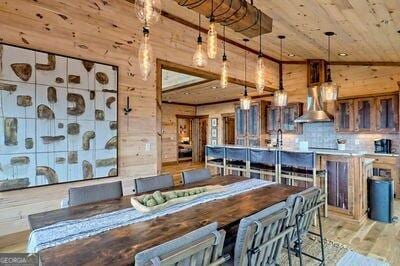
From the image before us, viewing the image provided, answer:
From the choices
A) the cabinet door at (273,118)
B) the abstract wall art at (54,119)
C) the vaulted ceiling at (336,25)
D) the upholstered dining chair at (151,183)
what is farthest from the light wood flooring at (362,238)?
the cabinet door at (273,118)

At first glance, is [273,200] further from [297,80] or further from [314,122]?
[297,80]

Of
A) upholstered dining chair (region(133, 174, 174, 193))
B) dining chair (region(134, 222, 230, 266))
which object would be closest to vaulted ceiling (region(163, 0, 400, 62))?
upholstered dining chair (region(133, 174, 174, 193))

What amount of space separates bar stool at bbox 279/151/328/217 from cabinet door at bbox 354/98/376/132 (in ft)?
7.20

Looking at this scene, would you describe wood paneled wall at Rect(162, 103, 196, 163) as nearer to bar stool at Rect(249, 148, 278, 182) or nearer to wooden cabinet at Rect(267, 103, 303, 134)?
wooden cabinet at Rect(267, 103, 303, 134)

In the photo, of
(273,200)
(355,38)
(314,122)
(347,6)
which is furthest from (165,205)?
(314,122)

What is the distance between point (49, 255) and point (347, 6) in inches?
145

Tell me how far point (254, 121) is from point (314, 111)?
6.09 ft

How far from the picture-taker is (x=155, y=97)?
4.22 metres

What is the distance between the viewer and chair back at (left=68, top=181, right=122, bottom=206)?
222 cm

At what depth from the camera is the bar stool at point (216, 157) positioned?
5520 millimetres

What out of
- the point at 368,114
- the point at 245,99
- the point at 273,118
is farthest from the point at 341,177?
the point at 273,118

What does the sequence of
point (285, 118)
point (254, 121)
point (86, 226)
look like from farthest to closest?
1. point (254, 121)
2. point (285, 118)
3. point (86, 226)

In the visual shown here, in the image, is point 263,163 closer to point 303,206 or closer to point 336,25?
point 336,25

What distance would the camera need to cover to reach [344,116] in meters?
5.89
